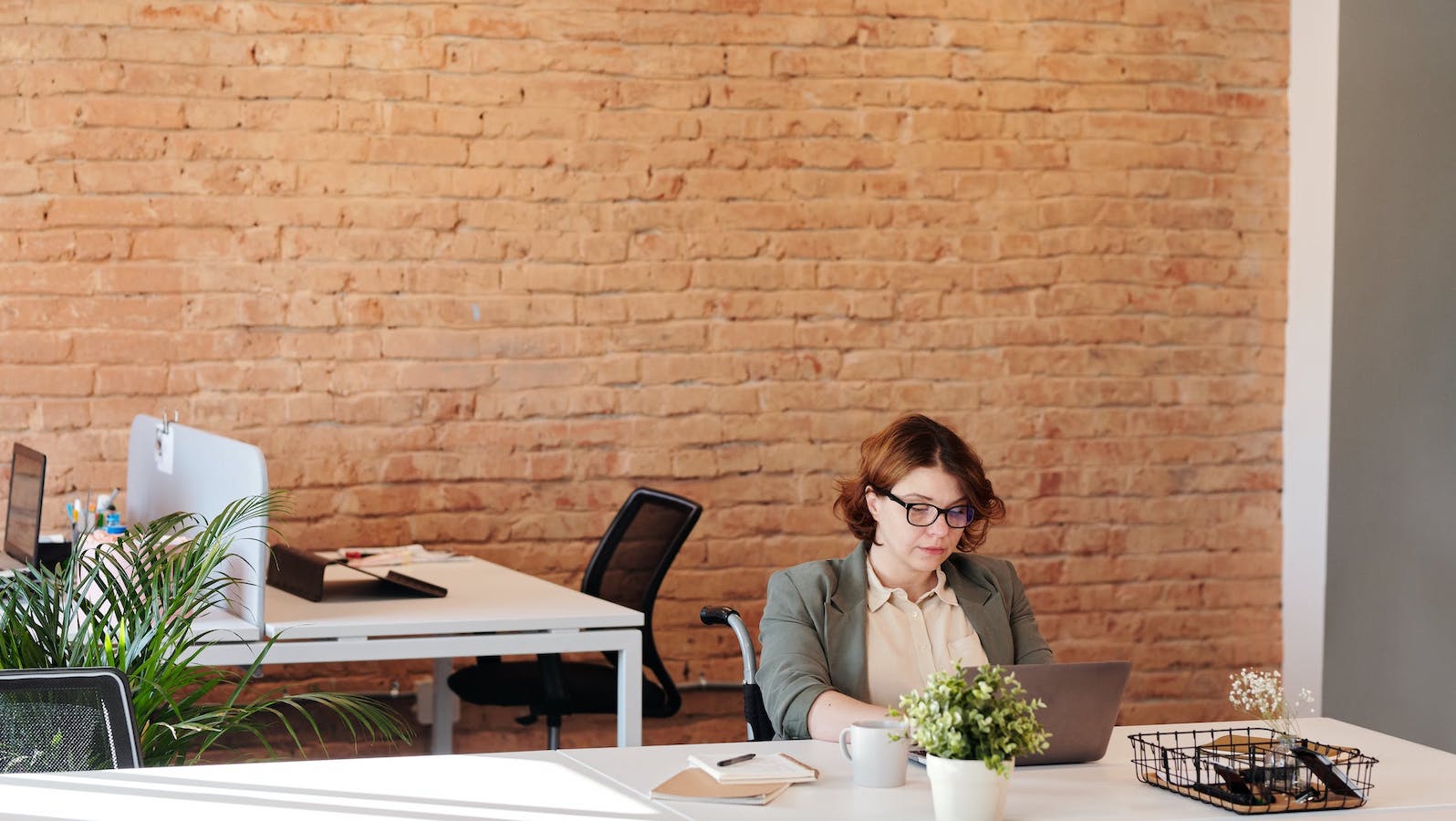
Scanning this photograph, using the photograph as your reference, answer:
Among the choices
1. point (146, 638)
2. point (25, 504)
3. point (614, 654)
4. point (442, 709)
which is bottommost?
point (442, 709)

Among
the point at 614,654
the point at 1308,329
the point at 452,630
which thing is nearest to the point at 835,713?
the point at 452,630

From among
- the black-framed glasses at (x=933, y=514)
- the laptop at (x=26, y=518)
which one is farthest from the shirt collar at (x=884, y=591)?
the laptop at (x=26, y=518)

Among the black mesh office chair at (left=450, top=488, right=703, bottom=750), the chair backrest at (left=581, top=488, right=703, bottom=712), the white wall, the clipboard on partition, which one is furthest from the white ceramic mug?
the white wall

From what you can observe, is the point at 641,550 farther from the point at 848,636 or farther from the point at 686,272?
the point at 848,636

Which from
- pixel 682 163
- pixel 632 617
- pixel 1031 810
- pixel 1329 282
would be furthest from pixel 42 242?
pixel 1329 282

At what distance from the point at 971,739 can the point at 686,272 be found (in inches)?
110

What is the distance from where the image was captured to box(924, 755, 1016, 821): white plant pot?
68.3 inches

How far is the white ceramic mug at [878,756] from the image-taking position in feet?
6.35

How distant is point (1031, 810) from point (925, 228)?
290 cm

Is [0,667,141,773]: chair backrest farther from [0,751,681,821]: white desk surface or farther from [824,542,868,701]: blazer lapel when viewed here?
[824,542,868,701]: blazer lapel

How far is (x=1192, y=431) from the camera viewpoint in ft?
15.6

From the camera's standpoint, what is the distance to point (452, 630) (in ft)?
10.4

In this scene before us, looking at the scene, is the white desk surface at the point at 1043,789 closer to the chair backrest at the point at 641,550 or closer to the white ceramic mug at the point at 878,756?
the white ceramic mug at the point at 878,756

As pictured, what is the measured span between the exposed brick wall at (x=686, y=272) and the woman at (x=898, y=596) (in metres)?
1.85
